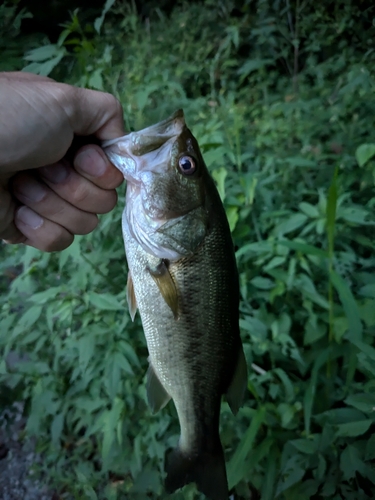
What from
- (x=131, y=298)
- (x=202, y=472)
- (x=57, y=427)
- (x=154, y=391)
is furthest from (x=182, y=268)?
(x=57, y=427)

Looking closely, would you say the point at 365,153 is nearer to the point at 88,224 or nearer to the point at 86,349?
the point at 88,224

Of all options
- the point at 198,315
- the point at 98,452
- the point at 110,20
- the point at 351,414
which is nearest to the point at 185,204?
the point at 198,315

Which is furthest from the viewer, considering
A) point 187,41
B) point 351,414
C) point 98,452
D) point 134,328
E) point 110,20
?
point 110,20

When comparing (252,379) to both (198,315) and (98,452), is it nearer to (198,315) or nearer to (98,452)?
(198,315)

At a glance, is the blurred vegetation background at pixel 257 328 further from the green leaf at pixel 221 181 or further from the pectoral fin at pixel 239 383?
the pectoral fin at pixel 239 383

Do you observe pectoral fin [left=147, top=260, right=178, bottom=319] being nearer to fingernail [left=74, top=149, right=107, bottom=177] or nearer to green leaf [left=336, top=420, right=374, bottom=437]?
fingernail [left=74, top=149, right=107, bottom=177]

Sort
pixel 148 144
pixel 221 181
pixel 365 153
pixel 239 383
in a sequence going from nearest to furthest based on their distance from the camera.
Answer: pixel 148 144 < pixel 239 383 < pixel 221 181 < pixel 365 153

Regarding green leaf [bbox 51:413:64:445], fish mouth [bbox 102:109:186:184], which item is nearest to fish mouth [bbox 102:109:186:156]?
fish mouth [bbox 102:109:186:184]
